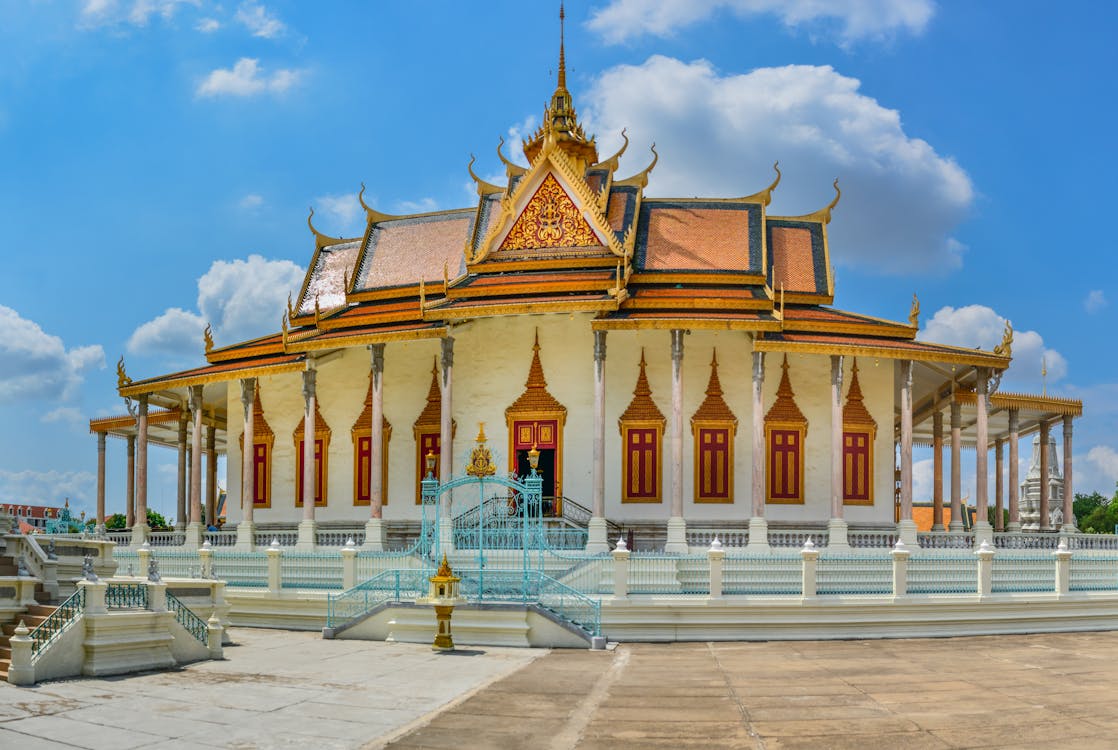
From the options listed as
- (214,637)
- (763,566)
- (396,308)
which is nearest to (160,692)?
(214,637)

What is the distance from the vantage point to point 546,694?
12445 mm

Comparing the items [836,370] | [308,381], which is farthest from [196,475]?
[836,370]

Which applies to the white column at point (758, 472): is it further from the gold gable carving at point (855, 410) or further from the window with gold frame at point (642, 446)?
the gold gable carving at point (855, 410)

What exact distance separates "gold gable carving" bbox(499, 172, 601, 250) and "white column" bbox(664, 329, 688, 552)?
4498 millimetres

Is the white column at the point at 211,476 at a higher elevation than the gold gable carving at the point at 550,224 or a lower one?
lower

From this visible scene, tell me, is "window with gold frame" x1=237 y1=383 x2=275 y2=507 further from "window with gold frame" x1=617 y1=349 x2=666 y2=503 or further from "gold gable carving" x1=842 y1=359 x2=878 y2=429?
"gold gable carving" x1=842 y1=359 x2=878 y2=429

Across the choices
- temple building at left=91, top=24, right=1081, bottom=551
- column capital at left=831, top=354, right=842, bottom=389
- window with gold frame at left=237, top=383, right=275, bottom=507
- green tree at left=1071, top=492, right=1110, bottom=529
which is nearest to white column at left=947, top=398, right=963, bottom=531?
temple building at left=91, top=24, right=1081, bottom=551

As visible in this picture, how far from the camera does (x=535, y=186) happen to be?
2686 centimetres

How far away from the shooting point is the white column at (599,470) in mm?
21741

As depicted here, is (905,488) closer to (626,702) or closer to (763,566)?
(763,566)

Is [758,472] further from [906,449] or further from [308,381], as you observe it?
[308,381]

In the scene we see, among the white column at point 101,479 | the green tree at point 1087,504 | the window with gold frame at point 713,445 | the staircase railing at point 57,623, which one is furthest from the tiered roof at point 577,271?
the green tree at point 1087,504

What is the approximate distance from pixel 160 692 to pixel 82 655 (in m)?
1.73

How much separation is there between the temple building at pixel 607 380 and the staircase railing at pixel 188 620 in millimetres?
8272
